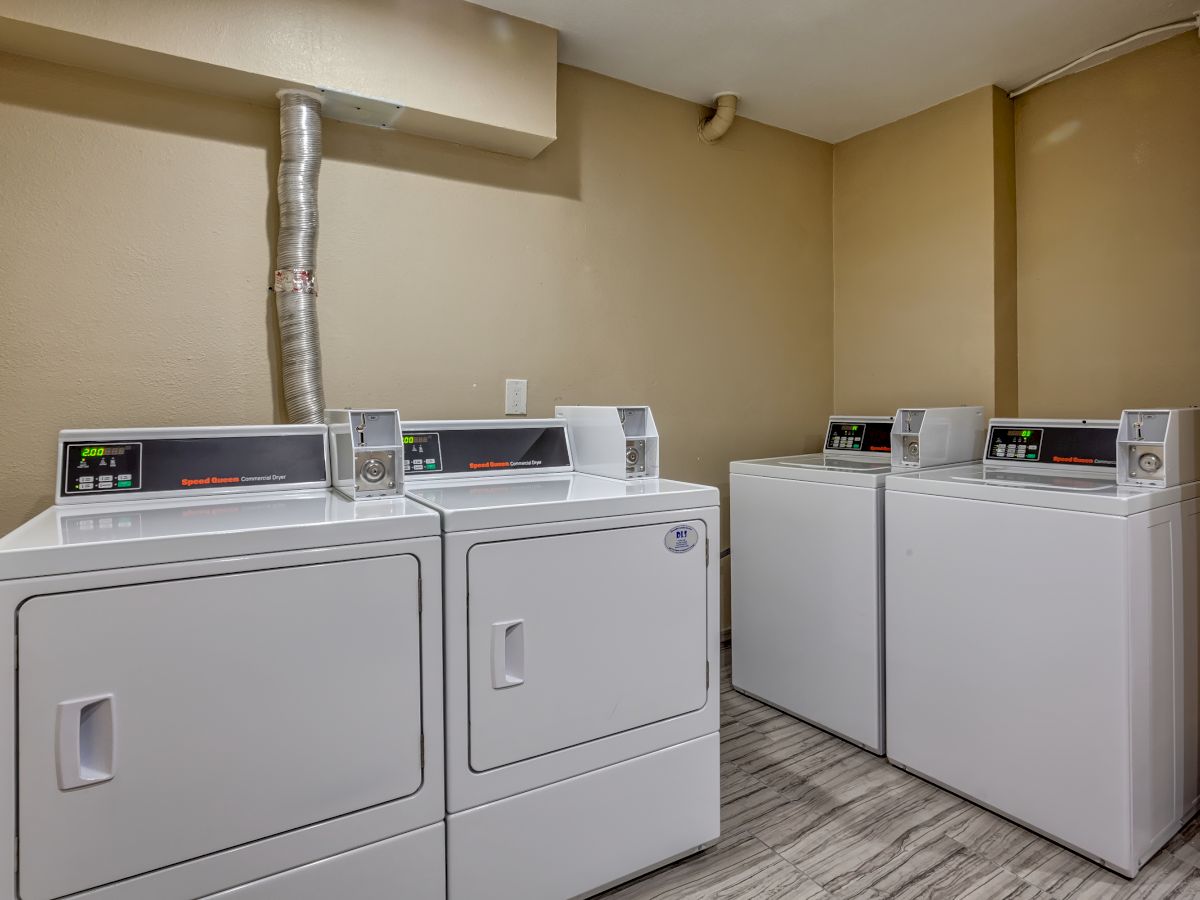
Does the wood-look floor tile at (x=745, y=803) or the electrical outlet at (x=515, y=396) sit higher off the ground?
the electrical outlet at (x=515, y=396)

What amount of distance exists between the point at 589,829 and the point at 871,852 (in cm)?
79

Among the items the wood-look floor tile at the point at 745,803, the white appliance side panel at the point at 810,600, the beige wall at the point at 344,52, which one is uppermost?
the beige wall at the point at 344,52

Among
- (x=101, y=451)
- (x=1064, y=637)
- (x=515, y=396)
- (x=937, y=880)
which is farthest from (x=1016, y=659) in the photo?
(x=101, y=451)

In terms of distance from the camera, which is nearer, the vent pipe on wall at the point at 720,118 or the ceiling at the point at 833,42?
the ceiling at the point at 833,42

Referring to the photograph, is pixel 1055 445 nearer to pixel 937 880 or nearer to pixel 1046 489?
pixel 1046 489

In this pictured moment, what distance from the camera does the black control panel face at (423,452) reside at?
2.01 m

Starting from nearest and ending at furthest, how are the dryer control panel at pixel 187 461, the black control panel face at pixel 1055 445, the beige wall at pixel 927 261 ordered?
the dryer control panel at pixel 187 461 → the black control panel face at pixel 1055 445 → the beige wall at pixel 927 261

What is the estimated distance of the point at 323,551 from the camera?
1.33 metres

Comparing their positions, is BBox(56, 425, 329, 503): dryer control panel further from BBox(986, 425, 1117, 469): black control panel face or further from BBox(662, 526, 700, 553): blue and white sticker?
BBox(986, 425, 1117, 469): black control panel face

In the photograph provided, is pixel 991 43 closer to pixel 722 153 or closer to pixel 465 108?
pixel 722 153

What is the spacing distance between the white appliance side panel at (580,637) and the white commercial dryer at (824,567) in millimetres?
757

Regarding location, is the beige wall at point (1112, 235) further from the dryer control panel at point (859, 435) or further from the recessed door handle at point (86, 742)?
the recessed door handle at point (86, 742)

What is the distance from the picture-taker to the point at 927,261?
298 centimetres

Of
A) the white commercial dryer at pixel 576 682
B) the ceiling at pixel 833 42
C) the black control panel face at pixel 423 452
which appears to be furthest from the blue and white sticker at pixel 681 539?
the ceiling at pixel 833 42
